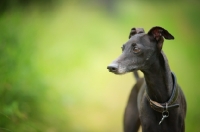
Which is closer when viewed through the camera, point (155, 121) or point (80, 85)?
point (155, 121)

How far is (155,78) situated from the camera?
2691 millimetres

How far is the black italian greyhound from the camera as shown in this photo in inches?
102

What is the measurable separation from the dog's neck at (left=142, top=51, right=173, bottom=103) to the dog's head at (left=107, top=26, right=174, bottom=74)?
56mm

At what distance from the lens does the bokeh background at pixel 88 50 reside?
4.07m

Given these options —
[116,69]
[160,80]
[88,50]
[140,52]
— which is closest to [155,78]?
[160,80]

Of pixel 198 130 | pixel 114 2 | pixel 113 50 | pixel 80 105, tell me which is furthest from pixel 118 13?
pixel 198 130

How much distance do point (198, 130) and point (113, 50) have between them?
1.30 metres

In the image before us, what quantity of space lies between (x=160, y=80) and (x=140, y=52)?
0.93ft

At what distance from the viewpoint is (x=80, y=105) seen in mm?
4172

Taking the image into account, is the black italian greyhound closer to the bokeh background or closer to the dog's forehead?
the dog's forehead

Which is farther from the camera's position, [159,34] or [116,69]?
[159,34]

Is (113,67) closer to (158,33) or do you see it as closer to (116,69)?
(116,69)

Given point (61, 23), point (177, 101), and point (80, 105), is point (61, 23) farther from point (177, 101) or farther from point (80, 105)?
point (177, 101)

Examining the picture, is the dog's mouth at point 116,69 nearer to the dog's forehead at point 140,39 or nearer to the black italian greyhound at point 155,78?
the black italian greyhound at point 155,78
